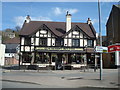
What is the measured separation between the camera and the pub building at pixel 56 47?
31.8m

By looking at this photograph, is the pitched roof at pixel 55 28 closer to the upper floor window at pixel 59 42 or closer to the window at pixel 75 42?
the upper floor window at pixel 59 42

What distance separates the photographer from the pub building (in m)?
31.8

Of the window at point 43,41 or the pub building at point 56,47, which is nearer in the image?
the pub building at point 56,47

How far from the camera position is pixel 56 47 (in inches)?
1257

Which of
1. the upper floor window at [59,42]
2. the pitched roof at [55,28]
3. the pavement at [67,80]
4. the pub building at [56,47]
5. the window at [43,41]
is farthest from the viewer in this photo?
the pitched roof at [55,28]

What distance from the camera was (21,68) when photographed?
31688 mm

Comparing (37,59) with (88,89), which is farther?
(37,59)

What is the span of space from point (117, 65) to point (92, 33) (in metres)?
7.47

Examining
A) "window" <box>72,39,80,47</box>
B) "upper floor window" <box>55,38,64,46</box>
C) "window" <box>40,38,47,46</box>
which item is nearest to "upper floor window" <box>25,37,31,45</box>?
"window" <box>40,38,47,46</box>

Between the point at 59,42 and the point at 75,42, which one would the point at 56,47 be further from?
the point at 75,42

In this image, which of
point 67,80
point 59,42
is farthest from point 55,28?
point 67,80

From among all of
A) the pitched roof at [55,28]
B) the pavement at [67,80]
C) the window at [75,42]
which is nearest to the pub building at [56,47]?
the window at [75,42]

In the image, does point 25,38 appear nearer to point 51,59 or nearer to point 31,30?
point 31,30

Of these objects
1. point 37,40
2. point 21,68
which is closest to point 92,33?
point 37,40
